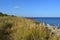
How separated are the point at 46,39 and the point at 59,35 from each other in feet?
1.79

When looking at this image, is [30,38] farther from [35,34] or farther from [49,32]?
[49,32]

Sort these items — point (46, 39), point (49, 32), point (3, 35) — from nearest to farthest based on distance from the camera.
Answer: point (46, 39) → point (49, 32) → point (3, 35)

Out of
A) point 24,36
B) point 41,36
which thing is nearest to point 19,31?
point 24,36

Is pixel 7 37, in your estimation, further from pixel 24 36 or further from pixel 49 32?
pixel 49 32

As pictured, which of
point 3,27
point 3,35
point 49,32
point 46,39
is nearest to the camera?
point 46,39

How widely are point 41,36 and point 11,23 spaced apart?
11.3 feet

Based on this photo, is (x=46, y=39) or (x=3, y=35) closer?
(x=46, y=39)

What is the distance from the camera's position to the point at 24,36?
9.60 metres

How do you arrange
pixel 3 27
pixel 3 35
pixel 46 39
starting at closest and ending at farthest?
pixel 46 39 → pixel 3 35 → pixel 3 27

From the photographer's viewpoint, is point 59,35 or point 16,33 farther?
point 16,33

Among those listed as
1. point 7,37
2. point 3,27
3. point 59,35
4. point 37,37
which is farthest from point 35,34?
point 3,27

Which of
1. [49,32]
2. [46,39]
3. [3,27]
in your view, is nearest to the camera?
[46,39]

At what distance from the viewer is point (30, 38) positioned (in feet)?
30.5

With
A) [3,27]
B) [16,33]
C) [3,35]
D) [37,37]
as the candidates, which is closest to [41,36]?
[37,37]
